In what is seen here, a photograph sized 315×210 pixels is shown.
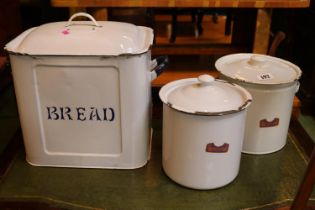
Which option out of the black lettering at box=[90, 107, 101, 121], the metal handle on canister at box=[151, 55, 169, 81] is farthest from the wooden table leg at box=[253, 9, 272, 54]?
the black lettering at box=[90, 107, 101, 121]

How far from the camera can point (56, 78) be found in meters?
0.88

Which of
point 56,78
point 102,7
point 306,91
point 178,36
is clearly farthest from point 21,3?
point 306,91

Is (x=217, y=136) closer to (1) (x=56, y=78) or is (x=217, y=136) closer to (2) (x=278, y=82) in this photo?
(2) (x=278, y=82)

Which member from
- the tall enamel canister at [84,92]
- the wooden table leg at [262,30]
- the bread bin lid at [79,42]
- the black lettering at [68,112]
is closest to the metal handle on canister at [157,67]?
the tall enamel canister at [84,92]

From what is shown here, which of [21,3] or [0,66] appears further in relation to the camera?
[21,3]

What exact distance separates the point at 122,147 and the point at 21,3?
5.09 feet

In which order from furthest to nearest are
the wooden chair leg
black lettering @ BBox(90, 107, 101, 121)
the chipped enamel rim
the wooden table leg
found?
the wooden table leg < black lettering @ BBox(90, 107, 101, 121) < the chipped enamel rim < the wooden chair leg

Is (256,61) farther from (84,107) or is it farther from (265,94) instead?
(84,107)

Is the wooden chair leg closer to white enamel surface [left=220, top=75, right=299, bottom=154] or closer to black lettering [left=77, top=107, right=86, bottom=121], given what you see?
white enamel surface [left=220, top=75, right=299, bottom=154]

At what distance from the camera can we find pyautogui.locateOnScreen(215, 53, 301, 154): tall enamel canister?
95 centimetres

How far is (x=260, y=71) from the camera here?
987 millimetres

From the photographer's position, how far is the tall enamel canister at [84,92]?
85 centimetres

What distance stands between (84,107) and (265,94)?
18.0 inches

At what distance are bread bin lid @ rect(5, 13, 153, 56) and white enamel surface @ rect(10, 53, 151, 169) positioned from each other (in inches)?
0.6
